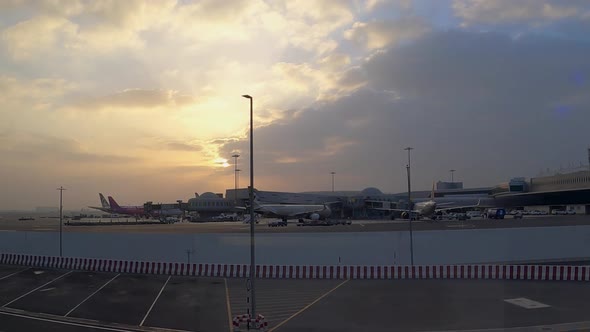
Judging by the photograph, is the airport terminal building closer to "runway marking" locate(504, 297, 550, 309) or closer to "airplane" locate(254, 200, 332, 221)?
"airplane" locate(254, 200, 332, 221)

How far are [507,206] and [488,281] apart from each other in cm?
14262

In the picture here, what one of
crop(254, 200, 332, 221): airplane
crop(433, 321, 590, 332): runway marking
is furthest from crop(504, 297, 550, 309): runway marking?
crop(254, 200, 332, 221): airplane

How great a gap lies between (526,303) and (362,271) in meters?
9.60

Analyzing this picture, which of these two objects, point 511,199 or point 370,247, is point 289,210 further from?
point 511,199

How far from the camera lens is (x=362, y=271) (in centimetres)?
2695

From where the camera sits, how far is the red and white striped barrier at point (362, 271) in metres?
25.1

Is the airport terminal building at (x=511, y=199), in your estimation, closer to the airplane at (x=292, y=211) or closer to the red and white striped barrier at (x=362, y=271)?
the airplane at (x=292, y=211)

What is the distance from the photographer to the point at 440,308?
1859cm

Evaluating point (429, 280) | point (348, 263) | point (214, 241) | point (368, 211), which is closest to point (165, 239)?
point (214, 241)

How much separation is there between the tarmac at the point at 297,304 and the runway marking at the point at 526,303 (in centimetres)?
4

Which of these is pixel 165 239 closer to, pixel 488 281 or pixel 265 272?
pixel 265 272

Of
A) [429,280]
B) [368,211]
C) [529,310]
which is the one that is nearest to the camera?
[529,310]

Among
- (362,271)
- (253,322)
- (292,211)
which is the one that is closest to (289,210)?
(292,211)

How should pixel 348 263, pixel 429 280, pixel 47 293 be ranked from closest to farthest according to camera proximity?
1. pixel 47 293
2. pixel 429 280
3. pixel 348 263
